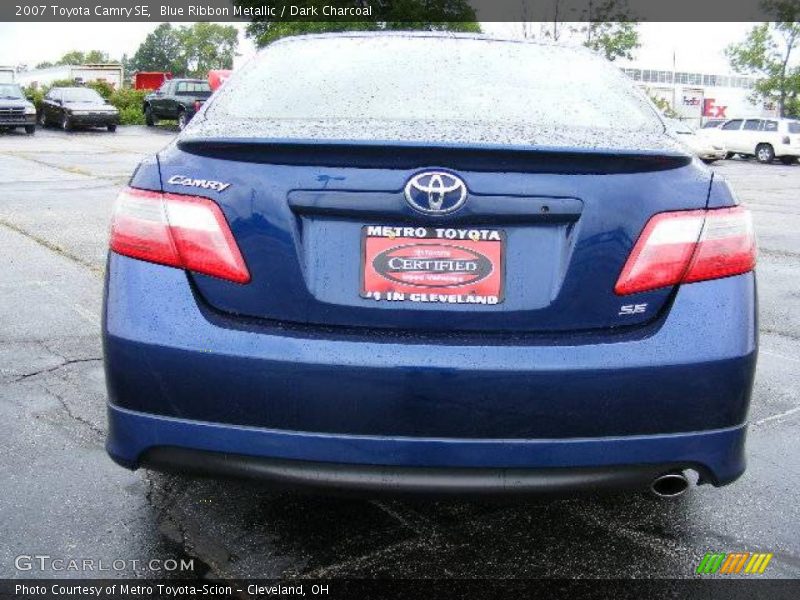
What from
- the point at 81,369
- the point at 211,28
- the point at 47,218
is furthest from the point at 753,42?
the point at 211,28

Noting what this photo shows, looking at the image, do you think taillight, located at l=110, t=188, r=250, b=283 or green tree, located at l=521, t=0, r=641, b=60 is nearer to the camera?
taillight, located at l=110, t=188, r=250, b=283

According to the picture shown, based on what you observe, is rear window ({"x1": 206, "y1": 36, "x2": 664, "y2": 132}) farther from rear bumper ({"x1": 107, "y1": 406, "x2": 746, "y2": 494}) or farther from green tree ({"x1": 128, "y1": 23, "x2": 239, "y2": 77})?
green tree ({"x1": 128, "y1": 23, "x2": 239, "y2": 77})

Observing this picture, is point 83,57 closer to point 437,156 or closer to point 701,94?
point 701,94

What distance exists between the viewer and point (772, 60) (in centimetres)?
5069

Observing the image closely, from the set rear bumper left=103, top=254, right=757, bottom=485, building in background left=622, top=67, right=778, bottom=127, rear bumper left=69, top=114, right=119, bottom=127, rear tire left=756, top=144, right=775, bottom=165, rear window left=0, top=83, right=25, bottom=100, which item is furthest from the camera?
building in background left=622, top=67, right=778, bottom=127

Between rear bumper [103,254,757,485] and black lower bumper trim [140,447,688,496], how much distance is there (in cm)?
2

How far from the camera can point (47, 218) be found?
9.84 metres

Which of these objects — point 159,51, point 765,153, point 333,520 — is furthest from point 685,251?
point 159,51

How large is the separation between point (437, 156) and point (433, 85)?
0.80 metres

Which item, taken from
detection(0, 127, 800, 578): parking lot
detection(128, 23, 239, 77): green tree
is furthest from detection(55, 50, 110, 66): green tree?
detection(0, 127, 800, 578): parking lot

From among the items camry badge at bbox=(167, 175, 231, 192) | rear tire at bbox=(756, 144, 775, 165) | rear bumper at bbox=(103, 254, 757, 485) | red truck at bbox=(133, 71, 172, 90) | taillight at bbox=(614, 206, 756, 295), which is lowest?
rear tire at bbox=(756, 144, 775, 165)

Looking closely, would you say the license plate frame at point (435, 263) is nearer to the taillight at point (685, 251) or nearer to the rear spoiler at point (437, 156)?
the rear spoiler at point (437, 156)

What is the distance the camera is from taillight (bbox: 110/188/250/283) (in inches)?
87.5

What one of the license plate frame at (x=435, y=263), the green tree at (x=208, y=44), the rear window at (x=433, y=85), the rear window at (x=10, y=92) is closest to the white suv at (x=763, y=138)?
the rear window at (x=10, y=92)
